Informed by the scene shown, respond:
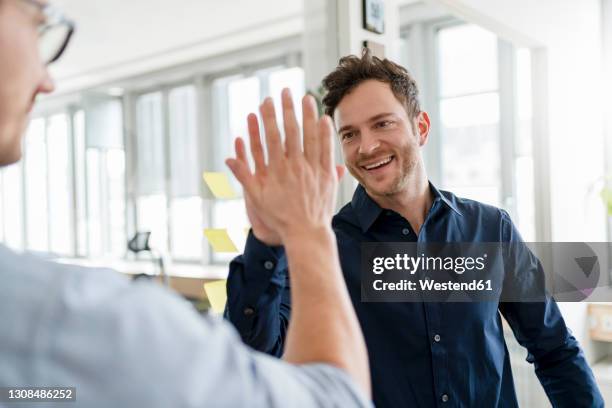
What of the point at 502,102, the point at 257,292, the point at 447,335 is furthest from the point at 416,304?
the point at 502,102

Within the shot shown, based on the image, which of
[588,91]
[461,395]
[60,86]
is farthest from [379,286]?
[588,91]

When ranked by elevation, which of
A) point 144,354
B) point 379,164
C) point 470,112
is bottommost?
point 144,354

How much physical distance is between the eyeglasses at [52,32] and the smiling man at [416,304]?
28.6 inches

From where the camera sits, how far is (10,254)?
0.47 meters

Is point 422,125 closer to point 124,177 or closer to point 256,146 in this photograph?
point 124,177

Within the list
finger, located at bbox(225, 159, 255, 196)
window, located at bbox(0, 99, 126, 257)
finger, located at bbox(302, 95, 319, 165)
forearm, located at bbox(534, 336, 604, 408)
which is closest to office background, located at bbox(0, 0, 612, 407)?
window, located at bbox(0, 99, 126, 257)

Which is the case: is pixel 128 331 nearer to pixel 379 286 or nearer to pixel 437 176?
pixel 379 286

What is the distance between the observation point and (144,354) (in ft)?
1.47

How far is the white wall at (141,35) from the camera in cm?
123

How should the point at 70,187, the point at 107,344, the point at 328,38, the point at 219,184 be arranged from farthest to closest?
1. the point at 328,38
2. the point at 219,184
3. the point at 70,187
4. the point at 107,344

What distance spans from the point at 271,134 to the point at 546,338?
1124 millimetres

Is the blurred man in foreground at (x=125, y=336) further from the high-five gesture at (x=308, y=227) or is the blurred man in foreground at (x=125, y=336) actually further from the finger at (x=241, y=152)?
the finger at (x=241, y=152)

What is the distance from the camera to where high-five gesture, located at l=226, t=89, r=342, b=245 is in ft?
2.19
